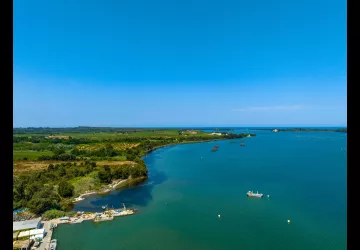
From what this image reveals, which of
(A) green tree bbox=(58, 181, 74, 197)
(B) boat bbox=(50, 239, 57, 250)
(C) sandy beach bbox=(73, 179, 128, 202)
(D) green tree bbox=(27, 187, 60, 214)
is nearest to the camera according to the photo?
(B) boat bbox=(50, 239, 57, 250)

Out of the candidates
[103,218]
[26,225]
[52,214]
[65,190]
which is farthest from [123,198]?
[26,225]

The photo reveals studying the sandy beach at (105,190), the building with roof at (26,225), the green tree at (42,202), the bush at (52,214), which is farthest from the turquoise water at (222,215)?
the green tree at (42,202)

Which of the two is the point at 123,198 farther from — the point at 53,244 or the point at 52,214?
the point at 53,244

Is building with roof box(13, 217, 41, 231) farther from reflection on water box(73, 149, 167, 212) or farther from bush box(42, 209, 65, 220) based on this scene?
reflection on water box(73, 149, 167, 212)

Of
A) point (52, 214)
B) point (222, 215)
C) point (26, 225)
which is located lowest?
point (222, 215)

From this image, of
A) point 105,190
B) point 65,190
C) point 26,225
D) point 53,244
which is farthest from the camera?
point 105,190

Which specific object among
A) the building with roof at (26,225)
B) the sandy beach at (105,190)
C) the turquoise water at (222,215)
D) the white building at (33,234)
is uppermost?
the building with roof at (26,225)

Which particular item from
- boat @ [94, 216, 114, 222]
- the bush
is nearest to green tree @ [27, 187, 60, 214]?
the bush

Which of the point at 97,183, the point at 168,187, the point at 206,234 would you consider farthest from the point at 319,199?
the point at 97,183

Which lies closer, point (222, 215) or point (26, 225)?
point (26, 225)

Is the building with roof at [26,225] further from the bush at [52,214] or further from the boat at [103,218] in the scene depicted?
the boat at [103,218]
